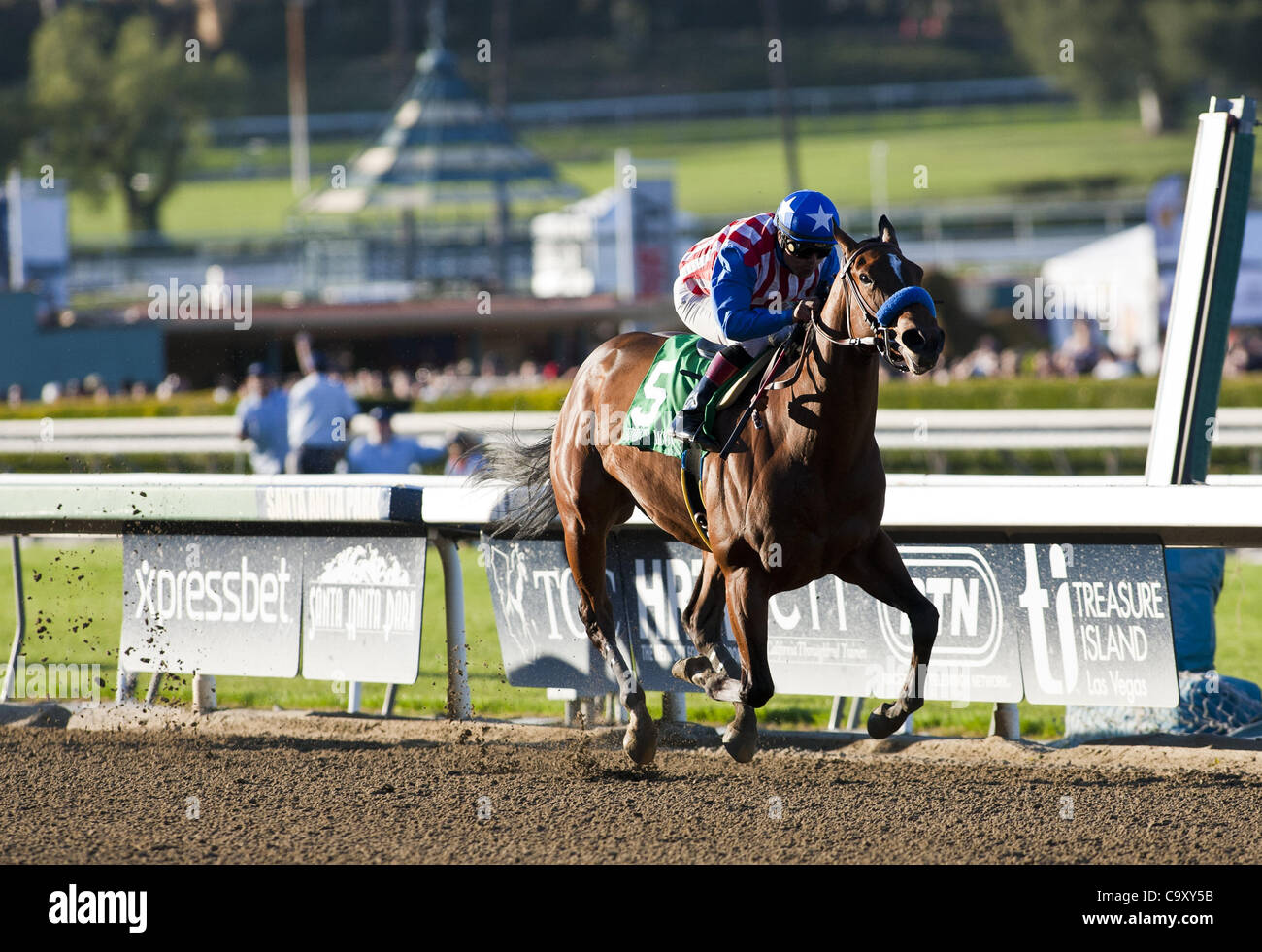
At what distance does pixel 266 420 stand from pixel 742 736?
583 cm

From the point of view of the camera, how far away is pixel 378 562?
5582mm

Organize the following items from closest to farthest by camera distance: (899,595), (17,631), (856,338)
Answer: (856,338), (899,595), (17,631)

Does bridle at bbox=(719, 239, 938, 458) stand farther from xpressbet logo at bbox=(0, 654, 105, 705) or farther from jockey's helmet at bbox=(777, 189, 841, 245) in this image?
xpressbet logo at bbox=(0, 654, 105, 705)

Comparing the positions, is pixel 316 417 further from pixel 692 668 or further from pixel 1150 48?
pixel 1150 48

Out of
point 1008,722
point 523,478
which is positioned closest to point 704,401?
point 523,478

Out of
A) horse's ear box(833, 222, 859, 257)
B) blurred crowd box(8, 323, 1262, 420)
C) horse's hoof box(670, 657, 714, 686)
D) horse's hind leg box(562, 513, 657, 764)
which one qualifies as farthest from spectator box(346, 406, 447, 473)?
blurred crowd box(8, 323, 1262, 420)

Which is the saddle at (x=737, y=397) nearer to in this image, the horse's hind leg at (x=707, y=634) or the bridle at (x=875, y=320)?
the bridle at (x=875, y=320)

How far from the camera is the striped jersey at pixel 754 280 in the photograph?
4.37 m

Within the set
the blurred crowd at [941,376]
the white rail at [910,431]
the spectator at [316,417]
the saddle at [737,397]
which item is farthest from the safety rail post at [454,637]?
the blurred crowd at [941,376]

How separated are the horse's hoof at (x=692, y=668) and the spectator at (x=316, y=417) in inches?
172

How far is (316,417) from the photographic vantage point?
875 centimetres

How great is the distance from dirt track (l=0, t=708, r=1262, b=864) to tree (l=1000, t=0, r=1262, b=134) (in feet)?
178
